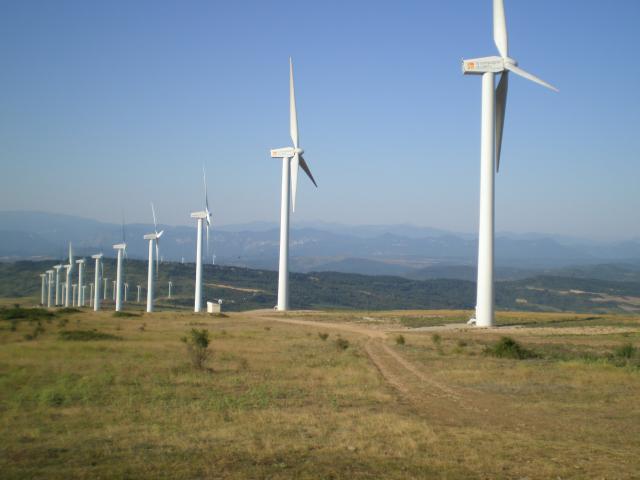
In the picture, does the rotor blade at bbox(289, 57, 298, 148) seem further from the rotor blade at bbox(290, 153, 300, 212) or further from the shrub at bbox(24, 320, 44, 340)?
the shrub at bbox(24, 320, 44, 340)

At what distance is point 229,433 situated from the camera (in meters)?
16.7

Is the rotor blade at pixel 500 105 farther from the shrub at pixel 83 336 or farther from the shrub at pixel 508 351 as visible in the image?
the shrub at pixel 83 336

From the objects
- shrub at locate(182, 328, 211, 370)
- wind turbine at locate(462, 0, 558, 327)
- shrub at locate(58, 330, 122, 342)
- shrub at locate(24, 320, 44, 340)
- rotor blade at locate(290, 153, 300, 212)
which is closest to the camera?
shrub at locate(182, 328, 211, 370)

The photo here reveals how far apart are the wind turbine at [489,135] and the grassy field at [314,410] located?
39.5ft

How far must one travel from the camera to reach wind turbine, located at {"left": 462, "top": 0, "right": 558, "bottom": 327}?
165ft

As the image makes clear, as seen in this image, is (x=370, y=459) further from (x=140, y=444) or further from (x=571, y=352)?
(x=571, y=352)

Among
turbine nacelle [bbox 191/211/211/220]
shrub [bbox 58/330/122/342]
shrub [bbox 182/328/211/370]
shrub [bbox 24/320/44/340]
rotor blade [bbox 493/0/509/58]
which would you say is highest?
rotor blade [bbox 493/0/509/58]

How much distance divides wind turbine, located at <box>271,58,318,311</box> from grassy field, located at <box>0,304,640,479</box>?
38260 mm

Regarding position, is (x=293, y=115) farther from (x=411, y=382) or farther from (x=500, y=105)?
(x=411, y=382)

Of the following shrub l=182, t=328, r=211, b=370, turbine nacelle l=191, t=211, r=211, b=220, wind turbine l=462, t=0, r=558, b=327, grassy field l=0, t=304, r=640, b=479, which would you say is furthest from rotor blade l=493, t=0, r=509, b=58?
turbine nacelle l=191, t=211, r=211, b=220

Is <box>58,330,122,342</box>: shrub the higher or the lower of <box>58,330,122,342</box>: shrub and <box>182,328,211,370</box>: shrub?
the lower

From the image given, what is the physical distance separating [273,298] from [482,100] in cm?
13016

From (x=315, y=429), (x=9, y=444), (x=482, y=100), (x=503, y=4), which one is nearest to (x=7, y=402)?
(x=9, y=444)

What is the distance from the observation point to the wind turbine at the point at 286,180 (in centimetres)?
7750
